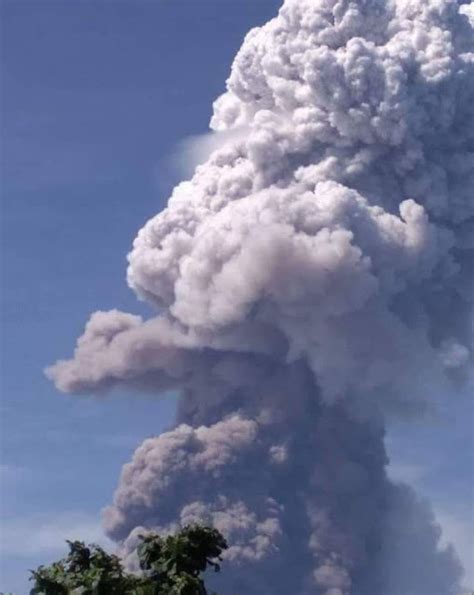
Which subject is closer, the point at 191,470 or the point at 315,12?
the point at 315,12

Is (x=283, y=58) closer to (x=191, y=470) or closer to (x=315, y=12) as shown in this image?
(x=315, y=12)

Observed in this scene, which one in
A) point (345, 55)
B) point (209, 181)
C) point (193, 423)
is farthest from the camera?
point (193, 423)

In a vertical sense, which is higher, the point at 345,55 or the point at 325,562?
the point at 345,55

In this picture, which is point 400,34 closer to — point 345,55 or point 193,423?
point 345,55

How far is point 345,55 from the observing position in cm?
9094

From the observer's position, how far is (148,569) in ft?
100

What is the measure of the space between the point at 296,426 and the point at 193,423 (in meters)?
8.23

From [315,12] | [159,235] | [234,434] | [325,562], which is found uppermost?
[315,12]

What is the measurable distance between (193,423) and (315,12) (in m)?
32.4

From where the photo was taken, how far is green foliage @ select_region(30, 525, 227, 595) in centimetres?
2873

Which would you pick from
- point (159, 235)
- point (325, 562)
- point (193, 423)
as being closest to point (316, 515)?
point (325, 562)

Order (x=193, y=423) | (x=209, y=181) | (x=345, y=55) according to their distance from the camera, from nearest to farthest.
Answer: (x=345, y=55) < (x=209, y=181) < (x=193, y=423)

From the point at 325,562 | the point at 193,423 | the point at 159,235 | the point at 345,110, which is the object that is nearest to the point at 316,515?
the point at 325,562

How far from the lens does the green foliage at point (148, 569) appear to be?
1131 inches
